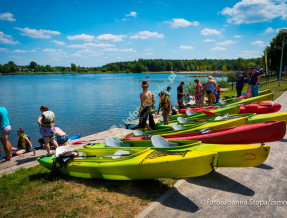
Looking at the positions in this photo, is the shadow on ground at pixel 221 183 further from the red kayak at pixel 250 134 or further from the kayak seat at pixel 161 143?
the red kayak at pixel 250 134

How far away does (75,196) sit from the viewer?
3709 millimetres

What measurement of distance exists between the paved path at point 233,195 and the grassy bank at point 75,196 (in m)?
0.41

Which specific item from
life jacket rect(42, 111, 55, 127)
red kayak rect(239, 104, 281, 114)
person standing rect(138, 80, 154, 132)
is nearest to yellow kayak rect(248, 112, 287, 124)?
red kayak rect(239, 104, 281, 114)

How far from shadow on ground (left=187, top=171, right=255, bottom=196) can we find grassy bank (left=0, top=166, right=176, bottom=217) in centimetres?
60

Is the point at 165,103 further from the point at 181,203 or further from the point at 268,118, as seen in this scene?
the point at 181,203

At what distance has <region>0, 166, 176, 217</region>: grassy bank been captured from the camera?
10.7ft

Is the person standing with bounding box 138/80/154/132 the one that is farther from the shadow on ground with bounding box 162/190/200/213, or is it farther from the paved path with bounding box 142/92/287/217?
the shadow on ground with bounding box 162/190/200/213

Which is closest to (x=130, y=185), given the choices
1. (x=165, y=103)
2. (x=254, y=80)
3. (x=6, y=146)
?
(x=165, y=103)

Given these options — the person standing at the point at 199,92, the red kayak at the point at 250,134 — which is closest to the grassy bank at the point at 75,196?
the red kayak at the point at 250,134

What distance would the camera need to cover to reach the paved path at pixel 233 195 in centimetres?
307

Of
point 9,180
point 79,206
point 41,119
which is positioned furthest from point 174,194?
point 41,119

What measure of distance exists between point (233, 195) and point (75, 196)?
2.94 m

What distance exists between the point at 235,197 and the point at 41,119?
5.40 meters

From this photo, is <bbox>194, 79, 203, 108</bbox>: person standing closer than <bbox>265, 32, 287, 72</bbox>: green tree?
Yes
